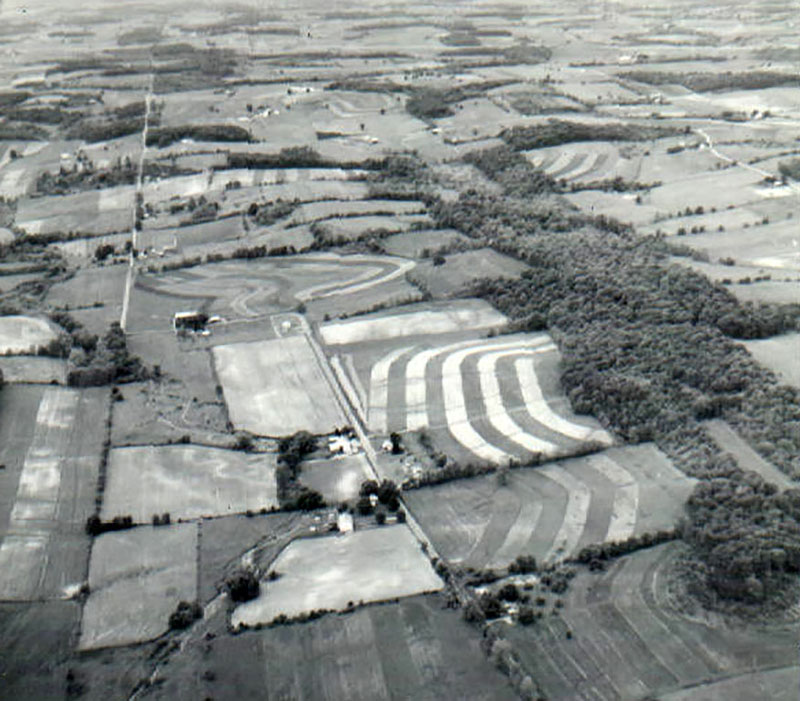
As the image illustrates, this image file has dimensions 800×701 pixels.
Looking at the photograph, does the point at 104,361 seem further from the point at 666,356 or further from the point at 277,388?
the point at 666,356

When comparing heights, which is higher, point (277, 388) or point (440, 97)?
point (440, 97)

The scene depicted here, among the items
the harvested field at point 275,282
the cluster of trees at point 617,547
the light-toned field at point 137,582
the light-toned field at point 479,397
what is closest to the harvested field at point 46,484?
the light-toned field at point 137,582

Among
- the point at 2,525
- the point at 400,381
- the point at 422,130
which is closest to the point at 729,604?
the point at 400,381

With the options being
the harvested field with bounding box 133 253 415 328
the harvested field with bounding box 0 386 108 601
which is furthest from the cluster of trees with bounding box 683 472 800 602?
the harvested field with bounding box 133 253 415 328

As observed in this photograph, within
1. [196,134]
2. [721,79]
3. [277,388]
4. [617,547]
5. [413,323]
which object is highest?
[721,79]

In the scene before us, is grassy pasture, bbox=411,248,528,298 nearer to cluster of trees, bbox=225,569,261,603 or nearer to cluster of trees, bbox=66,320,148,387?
cluster of trees, bbox=66,320,148,387

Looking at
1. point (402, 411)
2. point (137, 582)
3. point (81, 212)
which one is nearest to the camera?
point (137, 582)

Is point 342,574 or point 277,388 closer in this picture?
point 342,574

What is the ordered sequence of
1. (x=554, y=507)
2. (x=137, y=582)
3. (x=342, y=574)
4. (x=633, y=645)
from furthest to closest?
1. (x=554, y=507)
2. (x=342, y=574)
3. (x=137, y=582)
4. (x=633, y=645)

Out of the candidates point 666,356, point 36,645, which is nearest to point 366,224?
point 666,356

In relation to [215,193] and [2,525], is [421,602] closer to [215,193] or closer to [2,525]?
[2,525]
